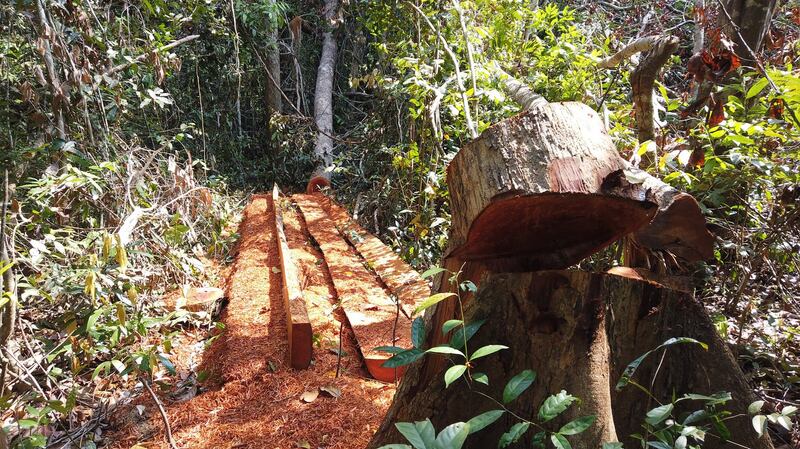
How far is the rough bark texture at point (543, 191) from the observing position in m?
1.38

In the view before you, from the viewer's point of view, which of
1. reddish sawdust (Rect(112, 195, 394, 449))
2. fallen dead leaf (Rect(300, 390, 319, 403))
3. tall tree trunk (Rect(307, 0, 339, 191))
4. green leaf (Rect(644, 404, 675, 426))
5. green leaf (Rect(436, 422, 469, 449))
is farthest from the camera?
tall tree trunk (Rect(307, 0, 339, 191))

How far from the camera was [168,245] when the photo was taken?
13.9ft

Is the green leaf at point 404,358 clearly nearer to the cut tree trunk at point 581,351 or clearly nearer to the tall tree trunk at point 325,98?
the cut tree trunk at point 581,351

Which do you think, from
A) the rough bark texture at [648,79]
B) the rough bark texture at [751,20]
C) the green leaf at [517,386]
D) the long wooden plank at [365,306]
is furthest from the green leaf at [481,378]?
the rough bark texture at [751,20]

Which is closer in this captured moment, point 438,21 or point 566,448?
point 566,448

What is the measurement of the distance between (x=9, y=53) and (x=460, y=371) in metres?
4.87

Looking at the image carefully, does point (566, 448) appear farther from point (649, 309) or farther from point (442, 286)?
point (442, 286)

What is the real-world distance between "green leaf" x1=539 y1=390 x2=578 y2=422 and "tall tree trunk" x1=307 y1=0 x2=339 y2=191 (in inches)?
320

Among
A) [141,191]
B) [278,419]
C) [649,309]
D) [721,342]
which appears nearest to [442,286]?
[649,309]

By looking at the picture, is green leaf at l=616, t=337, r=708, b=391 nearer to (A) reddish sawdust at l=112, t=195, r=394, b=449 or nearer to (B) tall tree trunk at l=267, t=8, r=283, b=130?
(A) reddish sawdust at l=112, t=195, r=394, b=449

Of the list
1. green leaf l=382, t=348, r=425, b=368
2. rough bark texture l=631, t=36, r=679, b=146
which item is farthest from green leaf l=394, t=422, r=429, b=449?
rough bark texture l=631, t=36, r=679, b=146

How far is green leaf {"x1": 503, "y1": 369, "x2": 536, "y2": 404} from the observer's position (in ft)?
4.24

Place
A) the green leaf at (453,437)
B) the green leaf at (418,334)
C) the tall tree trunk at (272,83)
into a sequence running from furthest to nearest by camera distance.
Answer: the tall tree trunk at (272,83), the green leaf at (418,334), the green leaf at (453,437)

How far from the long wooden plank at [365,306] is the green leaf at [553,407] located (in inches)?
28.9
